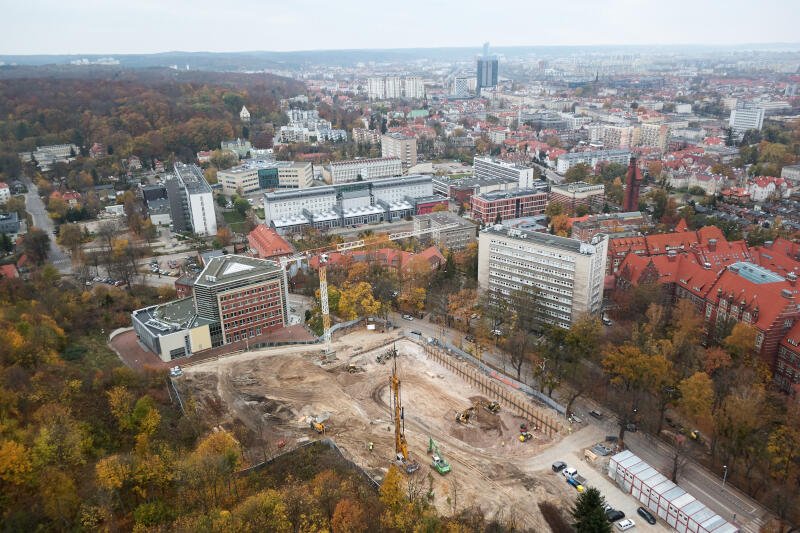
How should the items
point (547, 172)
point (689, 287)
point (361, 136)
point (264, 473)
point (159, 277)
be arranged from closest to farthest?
point (264, 473), point (689, 287), point (159, 277), point (547, 172), point (361, 136)

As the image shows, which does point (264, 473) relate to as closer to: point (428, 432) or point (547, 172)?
point (428, 432)

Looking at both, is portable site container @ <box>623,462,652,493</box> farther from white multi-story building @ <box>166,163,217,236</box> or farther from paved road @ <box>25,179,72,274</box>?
white multi-story building @ <box>166,163,217,236</box>

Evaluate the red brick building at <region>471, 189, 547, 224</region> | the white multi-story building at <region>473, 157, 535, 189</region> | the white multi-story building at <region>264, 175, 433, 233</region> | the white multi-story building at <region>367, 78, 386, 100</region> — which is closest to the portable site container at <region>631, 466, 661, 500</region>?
the red brick building at <region>471, 189, 547, 224</region>

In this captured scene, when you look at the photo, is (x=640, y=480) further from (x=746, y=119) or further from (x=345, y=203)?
(x=746, y=119)

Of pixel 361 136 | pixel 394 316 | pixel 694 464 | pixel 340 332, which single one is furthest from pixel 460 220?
pixel 361 136

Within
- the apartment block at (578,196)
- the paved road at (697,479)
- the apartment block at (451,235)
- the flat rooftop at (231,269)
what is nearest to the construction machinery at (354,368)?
the flat rooftop at (231,269)

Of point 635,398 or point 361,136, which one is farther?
point 361,136

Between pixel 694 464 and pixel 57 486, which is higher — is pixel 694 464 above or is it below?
below
